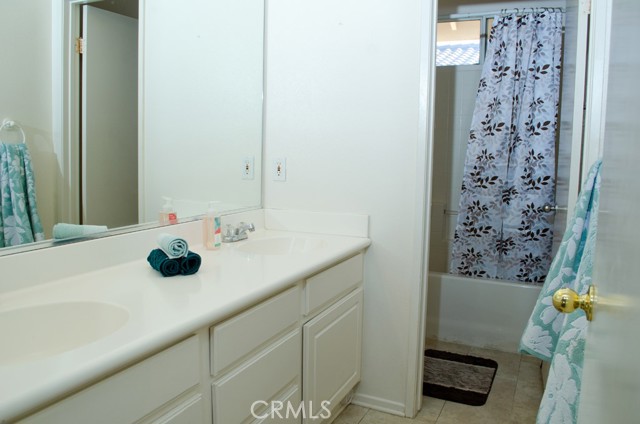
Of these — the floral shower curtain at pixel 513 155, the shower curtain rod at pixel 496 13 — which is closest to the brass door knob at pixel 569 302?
the floral shower curtain at pixel 513 155

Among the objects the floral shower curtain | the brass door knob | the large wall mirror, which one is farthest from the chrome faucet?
the floral shower curtain

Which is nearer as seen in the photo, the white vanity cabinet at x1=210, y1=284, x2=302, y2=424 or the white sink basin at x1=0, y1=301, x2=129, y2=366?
the white sink basin at x1=0, y1=301, x2=129, y2=366

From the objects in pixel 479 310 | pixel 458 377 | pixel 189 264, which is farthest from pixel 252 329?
pixel 479 310

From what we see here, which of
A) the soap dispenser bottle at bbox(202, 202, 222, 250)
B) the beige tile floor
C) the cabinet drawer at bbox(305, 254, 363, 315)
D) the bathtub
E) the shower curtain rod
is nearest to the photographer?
the cabinet drawer at bbox(305, 254, 363, 315)

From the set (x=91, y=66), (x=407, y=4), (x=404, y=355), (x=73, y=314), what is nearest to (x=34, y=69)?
(x=91, y=66)

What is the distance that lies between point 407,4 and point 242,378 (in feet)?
5.32

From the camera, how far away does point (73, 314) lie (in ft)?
3.87

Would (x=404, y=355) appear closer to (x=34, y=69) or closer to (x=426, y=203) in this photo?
(x=426, y=203)

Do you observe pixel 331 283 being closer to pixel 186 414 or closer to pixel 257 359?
pixel 257 359

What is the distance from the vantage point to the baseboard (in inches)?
87.0

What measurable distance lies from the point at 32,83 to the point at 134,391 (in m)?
0.86

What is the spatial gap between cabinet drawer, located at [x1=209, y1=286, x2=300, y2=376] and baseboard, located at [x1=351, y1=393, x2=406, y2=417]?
2.85ft

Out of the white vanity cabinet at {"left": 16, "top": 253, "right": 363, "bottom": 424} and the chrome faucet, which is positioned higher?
the chrome faucet

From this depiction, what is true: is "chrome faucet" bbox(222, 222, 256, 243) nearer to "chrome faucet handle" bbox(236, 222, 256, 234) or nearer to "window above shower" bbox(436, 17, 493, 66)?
"chrome faucet handle" bbox(236, 222, 256, 234)
